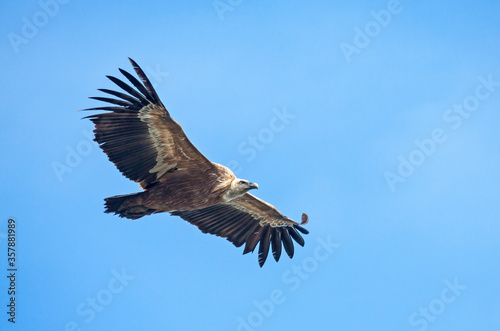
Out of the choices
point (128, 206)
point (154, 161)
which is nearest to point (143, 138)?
point (154, 161)

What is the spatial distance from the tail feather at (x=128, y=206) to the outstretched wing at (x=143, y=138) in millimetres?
477

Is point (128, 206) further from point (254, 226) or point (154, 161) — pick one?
point (254, 226)

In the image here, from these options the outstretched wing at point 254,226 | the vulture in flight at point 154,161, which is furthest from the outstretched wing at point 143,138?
the outstretched wing at point 254,226

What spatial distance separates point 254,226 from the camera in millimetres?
19047

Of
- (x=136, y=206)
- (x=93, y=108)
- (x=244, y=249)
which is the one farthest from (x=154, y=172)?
(x=244, y=249)

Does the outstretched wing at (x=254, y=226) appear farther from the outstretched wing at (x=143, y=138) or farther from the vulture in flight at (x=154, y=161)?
the outstretched wing at (x=143, y=138)

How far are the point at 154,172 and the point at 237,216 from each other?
3.27 metres

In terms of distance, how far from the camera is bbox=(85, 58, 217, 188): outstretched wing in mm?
15609

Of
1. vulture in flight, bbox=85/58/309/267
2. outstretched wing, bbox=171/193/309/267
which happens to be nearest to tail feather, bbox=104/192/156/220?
vulture in flight, bbox=85/58/309/267

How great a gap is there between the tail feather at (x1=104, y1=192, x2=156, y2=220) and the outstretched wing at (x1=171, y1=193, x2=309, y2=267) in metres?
2.67

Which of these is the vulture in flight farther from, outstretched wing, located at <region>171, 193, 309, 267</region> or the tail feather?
outstretched wing, located at <region>171, 193, 309, 267</region>

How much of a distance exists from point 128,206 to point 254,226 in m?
4.14

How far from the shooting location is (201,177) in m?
16.8

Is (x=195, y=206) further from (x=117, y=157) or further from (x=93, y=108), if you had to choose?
(x=93, y=108)
